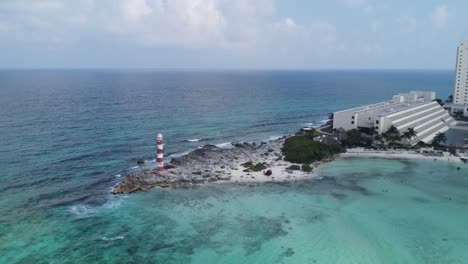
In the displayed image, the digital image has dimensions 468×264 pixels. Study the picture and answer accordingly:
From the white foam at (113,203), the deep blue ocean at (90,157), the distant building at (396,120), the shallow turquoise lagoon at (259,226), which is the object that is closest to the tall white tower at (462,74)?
the distant building at (396,120)

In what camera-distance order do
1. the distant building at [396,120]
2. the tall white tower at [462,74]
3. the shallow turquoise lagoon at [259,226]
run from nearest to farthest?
1. the shallow turquoise lagoon at [259,226]
2. the distant building at [396,120]
3. the tall white tower at [462,74]

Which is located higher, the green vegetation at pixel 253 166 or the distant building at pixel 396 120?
the distant building at pixel 396 120

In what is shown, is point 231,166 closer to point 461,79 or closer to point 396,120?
point 396,120

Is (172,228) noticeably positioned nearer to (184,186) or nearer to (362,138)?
(184,186)

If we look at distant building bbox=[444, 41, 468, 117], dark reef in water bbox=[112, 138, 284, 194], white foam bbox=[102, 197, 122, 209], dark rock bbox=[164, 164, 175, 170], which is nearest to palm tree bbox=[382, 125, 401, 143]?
dark reef in water bbox=[112, 138, 284, 194]

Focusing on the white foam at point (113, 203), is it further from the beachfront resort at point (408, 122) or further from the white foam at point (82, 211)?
the beachfront resort at point (408, 122)

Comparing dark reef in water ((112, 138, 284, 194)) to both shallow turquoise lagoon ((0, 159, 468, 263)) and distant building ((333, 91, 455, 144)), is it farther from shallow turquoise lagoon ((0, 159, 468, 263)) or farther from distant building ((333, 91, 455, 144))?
distant building ((333, 91, 455, 144))

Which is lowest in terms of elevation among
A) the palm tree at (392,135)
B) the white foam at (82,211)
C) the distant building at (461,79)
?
the white foam at (82,211)
